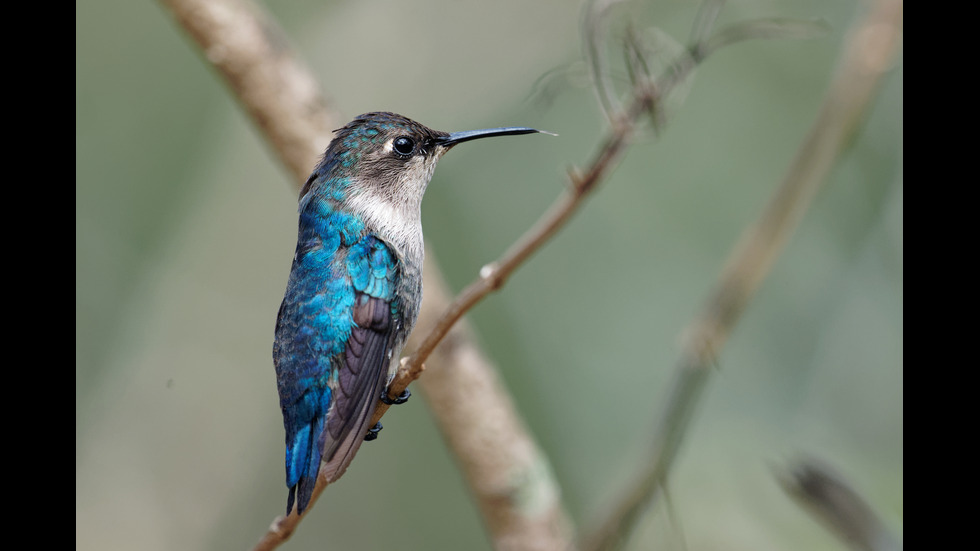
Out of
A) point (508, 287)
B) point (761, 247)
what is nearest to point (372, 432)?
point (761, 247)

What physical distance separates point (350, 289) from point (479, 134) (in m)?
0.35

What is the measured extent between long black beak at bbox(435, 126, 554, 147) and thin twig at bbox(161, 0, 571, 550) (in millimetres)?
556

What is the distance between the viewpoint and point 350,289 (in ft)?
4.64

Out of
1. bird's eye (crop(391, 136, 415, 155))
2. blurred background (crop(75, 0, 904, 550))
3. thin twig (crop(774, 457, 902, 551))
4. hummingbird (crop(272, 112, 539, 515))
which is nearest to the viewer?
thin twig (crop(774, 457, 902, 551))

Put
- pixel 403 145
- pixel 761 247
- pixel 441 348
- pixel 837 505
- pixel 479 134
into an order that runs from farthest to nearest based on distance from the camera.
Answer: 1. pixel 441 348
2. pixel 403 145
3. pixel 479 134
4. pixel 761 247
5. pixel 837 505

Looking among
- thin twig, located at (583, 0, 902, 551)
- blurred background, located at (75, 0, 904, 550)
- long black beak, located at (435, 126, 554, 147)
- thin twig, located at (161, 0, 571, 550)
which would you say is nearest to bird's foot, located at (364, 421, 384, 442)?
thin twig, located at (583, 0, 902, 551)

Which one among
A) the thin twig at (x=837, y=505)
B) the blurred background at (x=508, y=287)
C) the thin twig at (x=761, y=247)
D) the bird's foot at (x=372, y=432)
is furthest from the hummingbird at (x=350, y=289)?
the blurred background at (x=508, y=287)

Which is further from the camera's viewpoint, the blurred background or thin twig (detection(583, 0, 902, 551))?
the blurred background

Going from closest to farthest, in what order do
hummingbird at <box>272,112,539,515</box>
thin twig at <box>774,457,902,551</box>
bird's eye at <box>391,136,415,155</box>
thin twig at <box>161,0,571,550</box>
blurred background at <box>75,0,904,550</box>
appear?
1. thin twig at <box>774,457,902,551</box>
2. hummingbird at <box>272,112,539,515</box>
3. bird's eye at <box>391,136,415,155</box>
4. thin twig at <box>161,0,571,550</box>
5. blurred background at <box>75,0,904,550</box>

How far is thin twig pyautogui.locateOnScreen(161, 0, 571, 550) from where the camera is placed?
6.67 feet

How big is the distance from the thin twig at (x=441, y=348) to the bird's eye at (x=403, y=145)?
1.63 ft

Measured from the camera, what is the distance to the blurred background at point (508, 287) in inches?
108

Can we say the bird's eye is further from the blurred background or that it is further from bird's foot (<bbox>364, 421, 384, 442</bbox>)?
the blurred background

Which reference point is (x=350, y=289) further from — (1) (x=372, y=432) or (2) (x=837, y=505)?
(2) (x=837, y=505)
